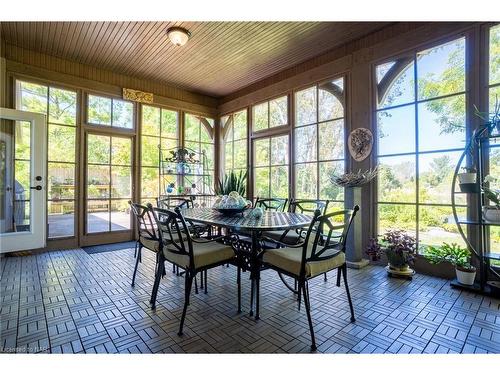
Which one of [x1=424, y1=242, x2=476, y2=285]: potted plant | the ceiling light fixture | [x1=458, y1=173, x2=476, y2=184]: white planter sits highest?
the ceiling light fixture

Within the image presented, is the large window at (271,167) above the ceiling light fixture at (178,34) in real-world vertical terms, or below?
below

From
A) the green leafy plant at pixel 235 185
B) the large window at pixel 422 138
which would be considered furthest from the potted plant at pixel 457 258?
the green leafy plant at pixel 235 185

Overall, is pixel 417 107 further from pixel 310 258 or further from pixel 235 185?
pixel 235 185

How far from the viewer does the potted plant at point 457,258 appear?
2.65 m

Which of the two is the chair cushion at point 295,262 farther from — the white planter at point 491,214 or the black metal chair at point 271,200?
the white planter at point 491,214

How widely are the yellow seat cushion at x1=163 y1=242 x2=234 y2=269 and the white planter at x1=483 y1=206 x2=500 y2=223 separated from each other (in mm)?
2500

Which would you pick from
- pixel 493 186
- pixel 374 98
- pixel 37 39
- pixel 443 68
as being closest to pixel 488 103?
pixel 443 68

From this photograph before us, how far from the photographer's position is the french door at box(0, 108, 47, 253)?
12.6 feet

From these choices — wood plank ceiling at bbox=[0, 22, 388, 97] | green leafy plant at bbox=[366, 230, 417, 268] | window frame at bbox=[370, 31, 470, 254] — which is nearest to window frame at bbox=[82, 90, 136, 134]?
wood plank ceiling at bbox=[0, 22, 388, 97]

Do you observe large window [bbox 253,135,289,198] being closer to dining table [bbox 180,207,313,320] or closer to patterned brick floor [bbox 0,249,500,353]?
patterned brick floor [bbox 0,249,500,353]

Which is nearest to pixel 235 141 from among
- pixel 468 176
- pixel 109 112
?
pixel 109 112

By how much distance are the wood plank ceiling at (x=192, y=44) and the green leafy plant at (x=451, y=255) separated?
2909 mm

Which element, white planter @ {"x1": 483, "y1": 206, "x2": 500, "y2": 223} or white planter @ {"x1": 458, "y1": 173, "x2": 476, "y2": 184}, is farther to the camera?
white planter @ {"x1": 458, "y1": 173, "x2": 476, "y2": 184}

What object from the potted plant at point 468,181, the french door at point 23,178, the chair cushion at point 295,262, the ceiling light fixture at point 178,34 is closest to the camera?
the chair cushion at point 295,262
